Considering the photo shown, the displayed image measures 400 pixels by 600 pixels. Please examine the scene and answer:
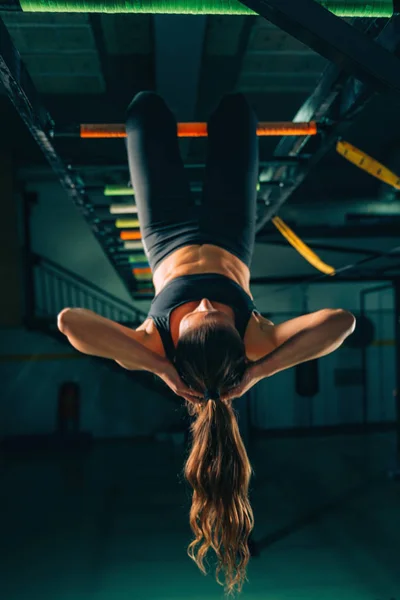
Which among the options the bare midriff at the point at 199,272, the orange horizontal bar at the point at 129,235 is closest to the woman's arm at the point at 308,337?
the bare midriff at the point at 199,272

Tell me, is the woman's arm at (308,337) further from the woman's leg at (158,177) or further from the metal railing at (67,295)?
the metal railing at (67,295)

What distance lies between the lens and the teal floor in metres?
3.46

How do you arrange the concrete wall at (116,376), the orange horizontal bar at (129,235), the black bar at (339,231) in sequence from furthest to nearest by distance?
1. the concrete wall at (116,376)
2. the black bar at (339,231)
3. the orange horizontal bar at (129,235)

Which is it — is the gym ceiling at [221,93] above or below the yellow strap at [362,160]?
above

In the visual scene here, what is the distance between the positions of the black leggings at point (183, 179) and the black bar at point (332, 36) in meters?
0.91

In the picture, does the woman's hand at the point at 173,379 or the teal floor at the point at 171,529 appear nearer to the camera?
the woman's hand at the point at 173,379

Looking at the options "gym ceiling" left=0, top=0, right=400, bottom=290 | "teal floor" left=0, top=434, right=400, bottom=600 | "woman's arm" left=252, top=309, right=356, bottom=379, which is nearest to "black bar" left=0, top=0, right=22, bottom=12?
"gym ceiling" left=0, top=0, right=400, bottom=290

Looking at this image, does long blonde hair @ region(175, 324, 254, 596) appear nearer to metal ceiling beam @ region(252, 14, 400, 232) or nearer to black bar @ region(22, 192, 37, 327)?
metal ceiling beam @ region(252, 14, 400, 232)

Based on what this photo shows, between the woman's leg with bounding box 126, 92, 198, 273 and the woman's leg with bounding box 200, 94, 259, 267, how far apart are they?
96mm

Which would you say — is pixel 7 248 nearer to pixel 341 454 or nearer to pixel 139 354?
pixel 341 454

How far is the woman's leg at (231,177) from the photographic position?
2.15 m

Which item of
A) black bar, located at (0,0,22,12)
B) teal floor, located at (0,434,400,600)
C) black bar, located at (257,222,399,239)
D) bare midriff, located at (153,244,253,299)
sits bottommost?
teal floor, located at (0,434,400,600)

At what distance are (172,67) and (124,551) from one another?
414 centimetres

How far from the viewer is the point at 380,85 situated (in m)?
1.27
